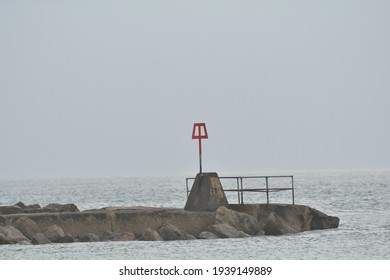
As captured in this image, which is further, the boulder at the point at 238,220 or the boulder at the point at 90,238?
the boulder at the point at 238,220

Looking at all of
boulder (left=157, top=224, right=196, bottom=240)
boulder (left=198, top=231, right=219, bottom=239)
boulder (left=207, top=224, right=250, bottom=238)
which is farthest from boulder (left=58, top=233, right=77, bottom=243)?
boulder (left=207, top=224, right=250, bottom=238)

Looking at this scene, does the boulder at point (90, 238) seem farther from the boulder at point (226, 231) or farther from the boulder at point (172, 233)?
the boulder at point (226, 231)

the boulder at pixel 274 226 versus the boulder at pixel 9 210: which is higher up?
the boulder at pixel 9 210

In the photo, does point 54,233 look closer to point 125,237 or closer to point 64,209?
point 125,237

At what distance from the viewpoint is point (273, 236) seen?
106 feet

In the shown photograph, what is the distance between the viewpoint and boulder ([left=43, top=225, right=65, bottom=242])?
29967 mm

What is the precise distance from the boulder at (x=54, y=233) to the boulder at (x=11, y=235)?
2.06 feet

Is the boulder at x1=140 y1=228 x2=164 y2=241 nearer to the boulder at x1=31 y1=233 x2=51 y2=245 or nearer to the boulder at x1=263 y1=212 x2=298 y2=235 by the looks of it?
the boulder at x1=31 y1=233 x2=51 y2=245

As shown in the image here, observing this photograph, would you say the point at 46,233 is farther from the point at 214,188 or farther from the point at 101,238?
the point at 214,188

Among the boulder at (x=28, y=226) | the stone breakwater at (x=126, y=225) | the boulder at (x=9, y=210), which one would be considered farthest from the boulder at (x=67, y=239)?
the boulder at (x=9, y=210)

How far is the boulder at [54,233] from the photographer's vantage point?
2997 centimetres

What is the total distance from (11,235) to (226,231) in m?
5.93
